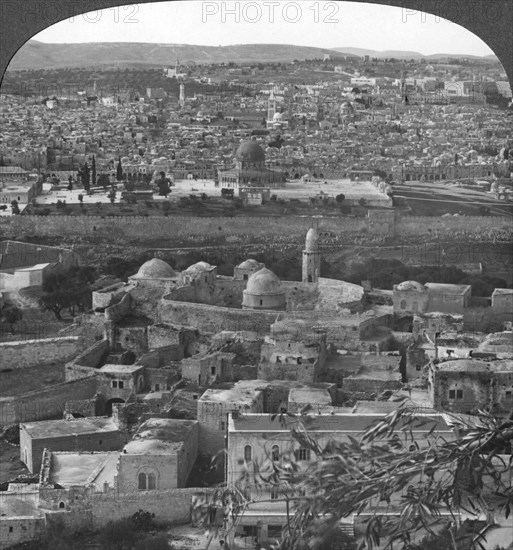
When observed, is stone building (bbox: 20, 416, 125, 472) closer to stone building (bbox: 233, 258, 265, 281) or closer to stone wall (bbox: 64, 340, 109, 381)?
stone wall (bbox: 64, 340, 109, 381)

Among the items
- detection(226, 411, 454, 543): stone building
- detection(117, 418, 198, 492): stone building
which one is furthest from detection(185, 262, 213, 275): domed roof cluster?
detection(226, 411, 454, 543): stone building

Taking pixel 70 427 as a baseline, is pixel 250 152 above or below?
above

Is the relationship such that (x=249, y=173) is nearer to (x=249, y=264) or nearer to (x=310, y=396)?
(x=249, y=264)

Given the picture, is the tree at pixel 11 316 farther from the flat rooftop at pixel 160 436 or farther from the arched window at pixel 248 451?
the arched window at pixel 248 451

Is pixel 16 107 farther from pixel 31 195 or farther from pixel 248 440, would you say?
pixel 248 440

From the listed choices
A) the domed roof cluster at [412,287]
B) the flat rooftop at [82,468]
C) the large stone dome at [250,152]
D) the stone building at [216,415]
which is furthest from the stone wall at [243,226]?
the flat rooftop at [82,468]

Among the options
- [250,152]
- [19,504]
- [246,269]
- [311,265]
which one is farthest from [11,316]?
[19,504]

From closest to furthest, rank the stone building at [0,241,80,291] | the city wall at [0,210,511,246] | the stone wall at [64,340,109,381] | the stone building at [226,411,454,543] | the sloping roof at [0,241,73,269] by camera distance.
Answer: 1. the stone building at [226,411,454,543]
2. the stone wall at [64,340,109,381]
3. the stone building at [0,241,80,291]
4. the sloping roof at [0,241,73,269]
5. the city wall at [0,210,511,246]
